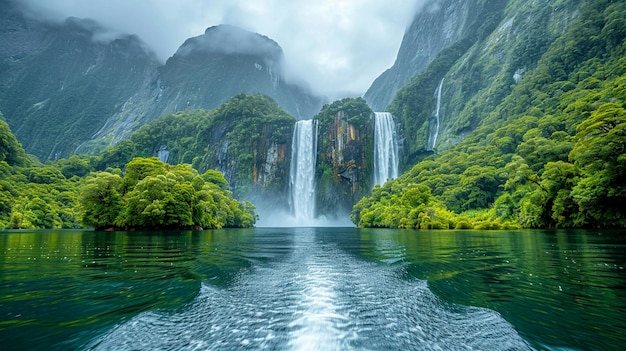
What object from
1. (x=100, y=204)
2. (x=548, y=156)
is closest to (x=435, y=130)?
(x=548, y=156)

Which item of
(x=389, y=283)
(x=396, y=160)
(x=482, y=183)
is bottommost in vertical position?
(x=389, y=283)

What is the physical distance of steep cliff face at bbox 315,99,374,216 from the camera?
110188 millimetres

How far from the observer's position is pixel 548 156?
43281 millimetres

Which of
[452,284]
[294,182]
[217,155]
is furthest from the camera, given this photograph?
[217,155]

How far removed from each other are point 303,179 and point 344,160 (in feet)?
56.2

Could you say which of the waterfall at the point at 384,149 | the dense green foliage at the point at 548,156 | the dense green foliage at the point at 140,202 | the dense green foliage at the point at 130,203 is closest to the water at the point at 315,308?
the dense green foliage at the point at 548,156

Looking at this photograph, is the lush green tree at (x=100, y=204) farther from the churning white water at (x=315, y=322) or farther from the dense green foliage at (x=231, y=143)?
the dense green foliage at (x=231, y=143)

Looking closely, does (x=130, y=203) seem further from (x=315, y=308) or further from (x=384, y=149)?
(x=384, y=149)

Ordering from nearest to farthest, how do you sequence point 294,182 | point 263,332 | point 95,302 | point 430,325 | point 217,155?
1. point 263,332
2. point 430,325
3. point 95,302
4. point 294,182
5. point 217,155

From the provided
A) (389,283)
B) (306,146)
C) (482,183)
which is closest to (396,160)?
(306,146)

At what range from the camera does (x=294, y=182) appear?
106 metres

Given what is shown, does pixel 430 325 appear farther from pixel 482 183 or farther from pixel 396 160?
pixel 396 160

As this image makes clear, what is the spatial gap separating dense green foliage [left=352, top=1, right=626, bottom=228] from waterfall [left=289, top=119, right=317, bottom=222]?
22.3 meters

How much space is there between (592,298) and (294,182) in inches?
3948
